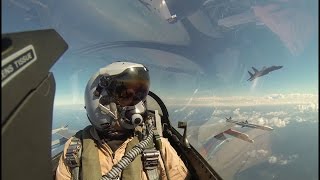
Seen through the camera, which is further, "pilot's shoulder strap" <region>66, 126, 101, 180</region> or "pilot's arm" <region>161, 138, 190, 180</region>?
"pilot's arm" <region>161, 138, 190, 180</region>

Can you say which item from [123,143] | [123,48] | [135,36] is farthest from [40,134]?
[135,36]

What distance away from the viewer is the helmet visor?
6.68 feet

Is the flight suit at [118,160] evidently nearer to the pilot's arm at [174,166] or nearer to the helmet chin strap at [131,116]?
the pilot's arm at [174,166]

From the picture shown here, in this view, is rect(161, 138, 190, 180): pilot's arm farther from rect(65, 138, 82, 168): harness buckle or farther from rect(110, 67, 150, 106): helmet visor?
rect(65, 138, 82, 168): harness buckle

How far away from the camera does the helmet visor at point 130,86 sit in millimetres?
2037

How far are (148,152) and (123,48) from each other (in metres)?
11.2

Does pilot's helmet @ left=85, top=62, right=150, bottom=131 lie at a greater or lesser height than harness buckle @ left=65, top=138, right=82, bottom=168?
greater

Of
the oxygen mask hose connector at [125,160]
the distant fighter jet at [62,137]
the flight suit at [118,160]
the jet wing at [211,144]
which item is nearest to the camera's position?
the oxygen mask hose connector at [125,160]

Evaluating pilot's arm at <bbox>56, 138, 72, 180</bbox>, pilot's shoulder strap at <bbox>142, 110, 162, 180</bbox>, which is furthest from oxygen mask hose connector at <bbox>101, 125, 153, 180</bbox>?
pilot's arm at <bbox>56, 138, 72, 180</bbox>

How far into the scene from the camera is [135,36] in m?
14.4

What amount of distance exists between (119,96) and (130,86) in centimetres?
10

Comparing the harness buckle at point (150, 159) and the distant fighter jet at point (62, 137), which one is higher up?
the harness buckle at point (150, 159)

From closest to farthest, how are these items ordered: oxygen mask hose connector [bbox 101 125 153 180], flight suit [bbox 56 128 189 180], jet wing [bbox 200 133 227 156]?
oxygen mask hose connector [bbox 101 125 153 180], flight suit [bbox 56 128 189 180], jet wing [bbox 200 133 227 156]

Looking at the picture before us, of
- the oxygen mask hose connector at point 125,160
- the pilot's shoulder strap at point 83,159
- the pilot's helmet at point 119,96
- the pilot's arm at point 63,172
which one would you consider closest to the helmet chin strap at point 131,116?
the pilot's helmet at point 119,96
